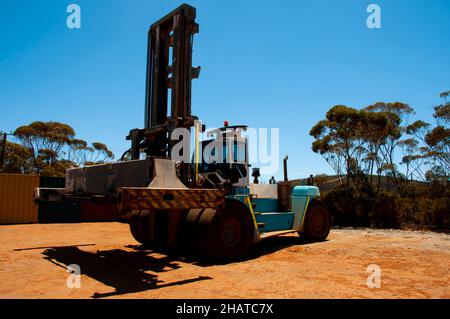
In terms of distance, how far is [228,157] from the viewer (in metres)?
8.33

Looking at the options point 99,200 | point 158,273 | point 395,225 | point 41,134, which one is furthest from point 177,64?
point 41,134

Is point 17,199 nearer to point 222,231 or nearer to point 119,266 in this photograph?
point 119,266

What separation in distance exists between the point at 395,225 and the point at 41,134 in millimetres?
36079

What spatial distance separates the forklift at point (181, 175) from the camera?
21.3ft

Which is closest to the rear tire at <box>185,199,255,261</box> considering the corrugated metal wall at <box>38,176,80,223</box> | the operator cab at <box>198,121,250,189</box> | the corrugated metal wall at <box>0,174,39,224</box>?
the operator cab at <box>198,121,250,189</box>

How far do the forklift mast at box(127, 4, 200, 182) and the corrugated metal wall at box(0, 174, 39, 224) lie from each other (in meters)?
12.0

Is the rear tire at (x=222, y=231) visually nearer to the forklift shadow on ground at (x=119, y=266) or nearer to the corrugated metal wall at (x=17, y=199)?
the forklift shadow on ground at (x=119, y=266)

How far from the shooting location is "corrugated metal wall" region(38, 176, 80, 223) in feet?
61.0

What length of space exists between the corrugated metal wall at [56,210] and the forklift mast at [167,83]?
11.8 m

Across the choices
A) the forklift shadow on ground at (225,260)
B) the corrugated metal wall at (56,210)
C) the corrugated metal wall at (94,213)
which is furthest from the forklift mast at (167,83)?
the corrugated metal wall at (94,213)

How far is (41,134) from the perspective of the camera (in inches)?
1565

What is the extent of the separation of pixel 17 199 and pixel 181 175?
13520mm
